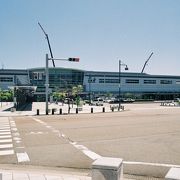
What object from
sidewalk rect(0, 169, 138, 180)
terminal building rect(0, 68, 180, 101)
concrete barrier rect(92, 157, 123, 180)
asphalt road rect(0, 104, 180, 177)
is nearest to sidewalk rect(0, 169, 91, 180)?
sidewalk rect(0, 169, 138, 180)

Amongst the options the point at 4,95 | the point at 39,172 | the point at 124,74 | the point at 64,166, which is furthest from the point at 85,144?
the point at 124,74

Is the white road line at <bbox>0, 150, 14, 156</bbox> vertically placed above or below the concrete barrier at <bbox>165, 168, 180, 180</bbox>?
below

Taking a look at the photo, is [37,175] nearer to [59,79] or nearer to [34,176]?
[34,176]

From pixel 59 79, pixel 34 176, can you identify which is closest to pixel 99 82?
pixel 59 79

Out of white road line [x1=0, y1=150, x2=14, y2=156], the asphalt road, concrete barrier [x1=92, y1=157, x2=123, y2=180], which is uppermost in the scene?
concrete barrier [x1=92, y1=157, x2=123, y2=180]

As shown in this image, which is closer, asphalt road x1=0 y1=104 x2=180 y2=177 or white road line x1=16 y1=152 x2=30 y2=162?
asphalt road x1=0 y1=104 x2=180 y2=177

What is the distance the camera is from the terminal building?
126m

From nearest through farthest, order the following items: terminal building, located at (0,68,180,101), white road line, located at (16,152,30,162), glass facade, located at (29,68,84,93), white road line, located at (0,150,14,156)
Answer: white road line, located at (16,152,30,162) → white road line, located at (0,150,14,156) → terminal building, located at (0,68,180,101) → glass facade, located at (29,68,84,93)

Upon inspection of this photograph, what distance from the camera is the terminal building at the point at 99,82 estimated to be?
126m

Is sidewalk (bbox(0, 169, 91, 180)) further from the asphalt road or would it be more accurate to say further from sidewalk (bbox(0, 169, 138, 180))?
the asphalt road

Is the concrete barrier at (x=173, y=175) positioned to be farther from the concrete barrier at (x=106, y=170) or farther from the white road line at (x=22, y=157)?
the white road line at (x=22, y=157)

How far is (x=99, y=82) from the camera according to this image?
5261 inches

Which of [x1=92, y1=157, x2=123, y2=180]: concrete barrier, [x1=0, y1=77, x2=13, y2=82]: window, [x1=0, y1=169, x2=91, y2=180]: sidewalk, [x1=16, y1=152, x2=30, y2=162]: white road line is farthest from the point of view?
[x1=0, y1=77, x2=13, y2=82]: window

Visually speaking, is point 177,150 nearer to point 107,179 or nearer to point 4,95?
point 107,179
